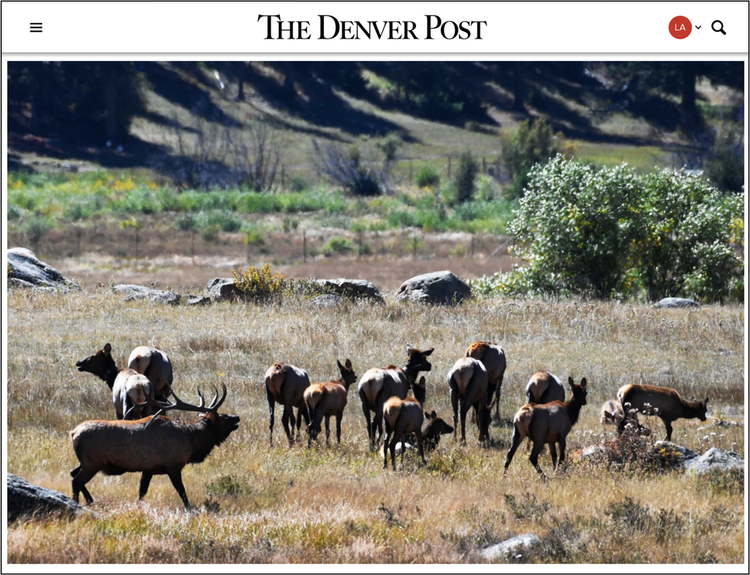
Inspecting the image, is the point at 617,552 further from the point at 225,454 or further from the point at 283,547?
the point at 225,454

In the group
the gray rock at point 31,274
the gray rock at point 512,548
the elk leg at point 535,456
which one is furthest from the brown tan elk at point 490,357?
the gray rock at point 31,274

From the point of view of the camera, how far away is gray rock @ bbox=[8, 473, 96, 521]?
8.29m

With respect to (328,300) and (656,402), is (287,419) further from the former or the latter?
(328,300)

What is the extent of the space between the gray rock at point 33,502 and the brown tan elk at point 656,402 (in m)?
8.37

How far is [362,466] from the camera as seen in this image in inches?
454

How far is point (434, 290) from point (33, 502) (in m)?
19.2

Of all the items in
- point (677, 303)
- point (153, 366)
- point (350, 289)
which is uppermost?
point (350, 289)

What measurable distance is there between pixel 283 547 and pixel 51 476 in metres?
3.96

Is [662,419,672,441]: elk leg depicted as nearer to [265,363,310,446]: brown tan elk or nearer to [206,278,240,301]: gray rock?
[265,363,310,446]: brown tan elk

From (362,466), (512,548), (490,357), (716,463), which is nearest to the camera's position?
(512,548)

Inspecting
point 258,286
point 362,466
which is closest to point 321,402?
point 362,466

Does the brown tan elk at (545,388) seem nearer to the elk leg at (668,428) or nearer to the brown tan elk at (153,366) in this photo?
the elk leg at (668,428)

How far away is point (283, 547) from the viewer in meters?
8.14

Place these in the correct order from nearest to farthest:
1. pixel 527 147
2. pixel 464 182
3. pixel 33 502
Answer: pixel 33 502 < pixel 464 182 < pixel 527 147
